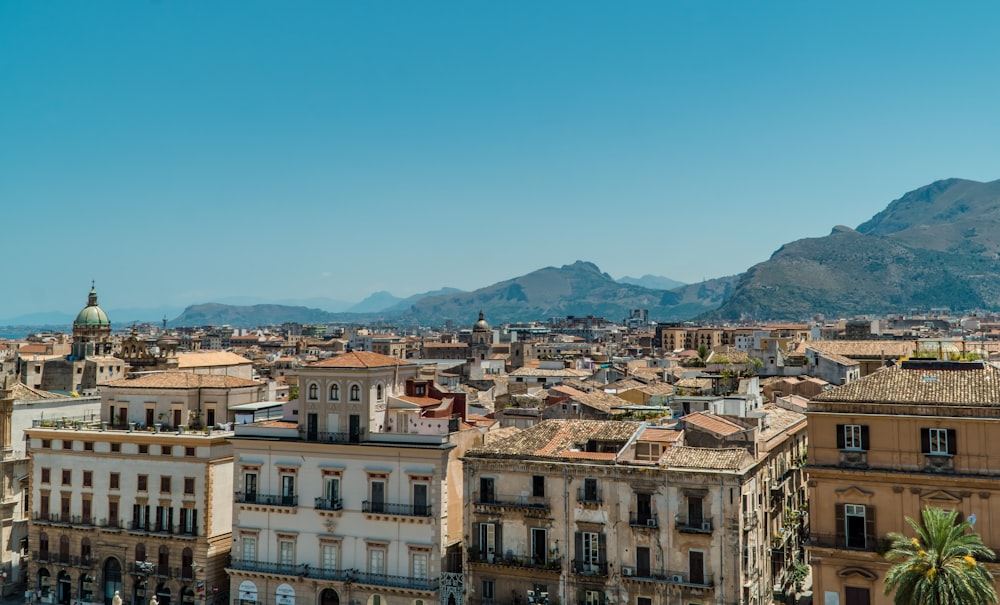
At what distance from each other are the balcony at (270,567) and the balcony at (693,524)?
68.3 feet

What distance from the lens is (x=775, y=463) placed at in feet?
155

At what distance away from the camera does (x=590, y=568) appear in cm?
4253

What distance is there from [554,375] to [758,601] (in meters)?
63.2

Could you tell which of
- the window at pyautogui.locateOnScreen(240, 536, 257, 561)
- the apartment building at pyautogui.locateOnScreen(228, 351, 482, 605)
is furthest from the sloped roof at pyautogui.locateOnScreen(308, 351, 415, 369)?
the window at pyautogui.locateOnScreen(240, 536, 257, 561)

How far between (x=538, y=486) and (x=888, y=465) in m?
16.1

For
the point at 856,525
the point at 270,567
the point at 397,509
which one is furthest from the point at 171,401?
the point at 856,525

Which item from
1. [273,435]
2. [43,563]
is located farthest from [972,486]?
[43,563]

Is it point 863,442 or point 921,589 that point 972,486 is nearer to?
point 863,442

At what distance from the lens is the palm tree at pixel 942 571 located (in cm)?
2983

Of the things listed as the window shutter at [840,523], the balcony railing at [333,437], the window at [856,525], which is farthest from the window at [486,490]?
the window at [856,525]

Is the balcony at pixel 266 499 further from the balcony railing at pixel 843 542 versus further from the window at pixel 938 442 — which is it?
the window at pixel 938 442

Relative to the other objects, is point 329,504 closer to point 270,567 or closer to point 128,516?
point 270,567

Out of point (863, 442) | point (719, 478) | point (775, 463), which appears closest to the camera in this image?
point (863, 442)

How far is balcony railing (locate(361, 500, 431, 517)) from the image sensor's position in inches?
1818
